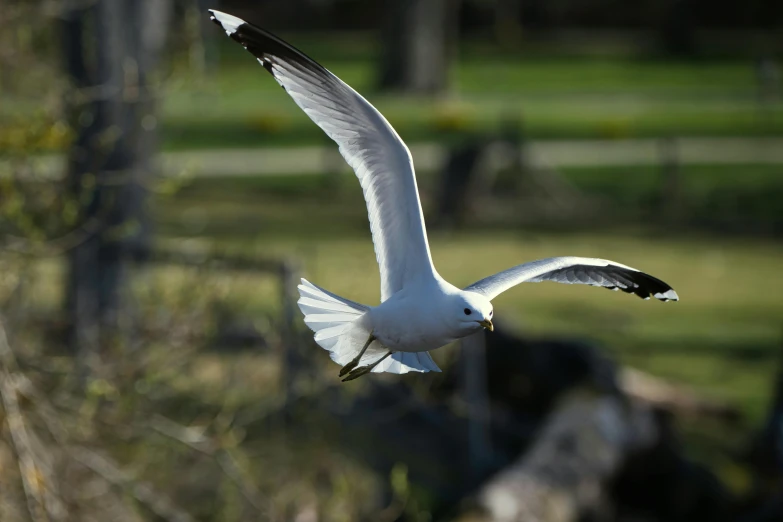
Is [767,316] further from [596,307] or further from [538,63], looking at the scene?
[538,63]

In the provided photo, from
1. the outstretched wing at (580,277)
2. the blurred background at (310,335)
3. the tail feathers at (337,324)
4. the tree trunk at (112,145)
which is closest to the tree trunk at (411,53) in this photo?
the blurred background at (310,335)

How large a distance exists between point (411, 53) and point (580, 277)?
37121 mm

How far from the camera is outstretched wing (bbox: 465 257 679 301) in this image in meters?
3.94

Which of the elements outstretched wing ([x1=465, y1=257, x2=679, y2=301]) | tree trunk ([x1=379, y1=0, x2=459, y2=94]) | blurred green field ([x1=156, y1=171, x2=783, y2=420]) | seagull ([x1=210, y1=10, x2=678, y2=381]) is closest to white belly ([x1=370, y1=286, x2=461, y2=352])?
seagull ([x1=210, y1=10, x2=678, y2=381])

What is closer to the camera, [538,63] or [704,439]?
[704,439]

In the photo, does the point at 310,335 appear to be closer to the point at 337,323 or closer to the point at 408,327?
the point at 337,323

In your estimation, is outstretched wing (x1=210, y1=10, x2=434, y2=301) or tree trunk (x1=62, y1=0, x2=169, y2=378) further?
tree trunk (x1=62, y1=0, x2=169, y2=378)

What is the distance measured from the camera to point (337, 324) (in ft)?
13.1

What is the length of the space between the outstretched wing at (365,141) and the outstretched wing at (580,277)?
25cm

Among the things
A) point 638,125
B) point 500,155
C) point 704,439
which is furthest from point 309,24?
point 704,439

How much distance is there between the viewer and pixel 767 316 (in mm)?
14789

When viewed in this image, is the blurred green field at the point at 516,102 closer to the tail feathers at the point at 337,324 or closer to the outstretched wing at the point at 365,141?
the outstretched wing at the point at 365,141

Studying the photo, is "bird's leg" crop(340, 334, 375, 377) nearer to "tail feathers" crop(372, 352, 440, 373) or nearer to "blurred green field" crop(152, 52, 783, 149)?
"tail feathers" crop(372, 352, 440, 373)

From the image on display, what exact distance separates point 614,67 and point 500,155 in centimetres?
3057
